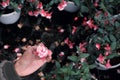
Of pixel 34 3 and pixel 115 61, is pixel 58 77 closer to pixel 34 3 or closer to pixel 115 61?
pixel 115 61

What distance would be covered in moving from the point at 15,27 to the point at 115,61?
37.5 inches

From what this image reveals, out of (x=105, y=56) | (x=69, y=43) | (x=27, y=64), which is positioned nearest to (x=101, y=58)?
(x=105, y=56)

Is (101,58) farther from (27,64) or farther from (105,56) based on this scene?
(27,64)

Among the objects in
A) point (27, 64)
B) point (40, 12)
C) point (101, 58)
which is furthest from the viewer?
point (40, 12)

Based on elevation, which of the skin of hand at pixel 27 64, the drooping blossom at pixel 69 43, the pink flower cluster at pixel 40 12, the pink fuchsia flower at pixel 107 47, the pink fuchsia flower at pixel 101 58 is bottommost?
the drooping blossom at pixel 69 43

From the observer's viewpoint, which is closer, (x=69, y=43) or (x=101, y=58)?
(x=101, y=58)

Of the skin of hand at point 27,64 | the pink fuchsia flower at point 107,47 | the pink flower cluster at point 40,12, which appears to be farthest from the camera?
the pink flower cluster at point 40,12

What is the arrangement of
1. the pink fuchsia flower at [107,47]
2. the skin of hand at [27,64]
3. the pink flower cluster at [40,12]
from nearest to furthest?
the skin of hand at [27,64]
the pink fuchsia flower at [107,47]
the pink flower cluster at [40,12]

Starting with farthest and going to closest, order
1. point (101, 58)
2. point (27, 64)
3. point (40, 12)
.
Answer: point (40, 12) → point (101, 58) → point (27, 64)

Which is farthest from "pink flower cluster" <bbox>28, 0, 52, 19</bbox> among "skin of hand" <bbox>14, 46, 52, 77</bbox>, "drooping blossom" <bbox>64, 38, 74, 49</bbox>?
"skin of hand" <bbox>14, 46, 52, 77</bbox>

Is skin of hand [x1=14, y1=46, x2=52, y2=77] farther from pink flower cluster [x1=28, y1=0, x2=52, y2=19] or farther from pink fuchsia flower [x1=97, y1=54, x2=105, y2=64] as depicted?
pink flower cluster [x1=28, y1=0, x2=52, y2=19]

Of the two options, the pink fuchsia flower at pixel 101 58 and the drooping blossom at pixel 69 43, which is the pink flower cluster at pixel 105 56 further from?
the drooping blossom at pixel 69 43

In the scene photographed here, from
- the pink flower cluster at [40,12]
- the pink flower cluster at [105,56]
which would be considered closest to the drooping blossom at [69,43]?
the pink flower cluster at [40,12]

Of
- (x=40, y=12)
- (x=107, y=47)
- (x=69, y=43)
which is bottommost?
(x=69, y=43)
